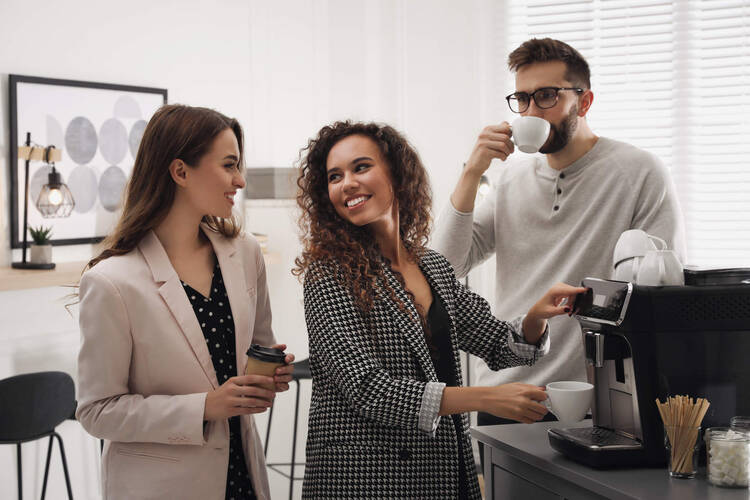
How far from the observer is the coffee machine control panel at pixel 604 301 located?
140 centimetres

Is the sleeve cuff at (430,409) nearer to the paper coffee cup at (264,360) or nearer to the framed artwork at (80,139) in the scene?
the paper coffee cup at (264,360)

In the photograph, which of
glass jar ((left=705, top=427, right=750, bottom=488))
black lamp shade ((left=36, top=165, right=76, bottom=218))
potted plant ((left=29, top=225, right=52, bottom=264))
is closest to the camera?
glass jar ((left=705, top=427, right=750, bottom=488))

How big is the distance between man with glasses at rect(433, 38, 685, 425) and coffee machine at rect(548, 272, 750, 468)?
1.94ft

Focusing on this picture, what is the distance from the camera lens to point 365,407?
1386 mm

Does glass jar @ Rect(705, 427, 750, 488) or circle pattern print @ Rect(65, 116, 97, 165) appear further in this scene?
circle pattern print @ Rect(65, 116, 97, 165)

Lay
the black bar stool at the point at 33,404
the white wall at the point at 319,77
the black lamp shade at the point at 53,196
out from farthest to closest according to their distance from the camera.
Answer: the white wall at the point at 319,77, the black lamp shade at the point at 53,196, the black bar stool at the point at 33,404

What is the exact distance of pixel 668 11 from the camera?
382cm

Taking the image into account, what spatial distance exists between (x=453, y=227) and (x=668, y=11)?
8.04ft

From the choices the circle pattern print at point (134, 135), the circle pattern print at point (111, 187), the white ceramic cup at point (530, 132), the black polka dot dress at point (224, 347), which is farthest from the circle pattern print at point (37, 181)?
the white ceramic cup at point (530, 132)

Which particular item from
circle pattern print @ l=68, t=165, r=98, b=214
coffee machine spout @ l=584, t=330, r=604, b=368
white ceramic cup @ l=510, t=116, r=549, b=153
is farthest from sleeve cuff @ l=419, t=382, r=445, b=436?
circle pattern print @ l=68, t=165, r=98, b=214

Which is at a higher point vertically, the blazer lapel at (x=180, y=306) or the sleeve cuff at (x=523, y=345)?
the blazer lapel at (x=180, y=306)

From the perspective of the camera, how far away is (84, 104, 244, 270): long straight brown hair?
1574 millimetres

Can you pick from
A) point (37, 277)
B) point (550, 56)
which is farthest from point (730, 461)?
point (37, 277)

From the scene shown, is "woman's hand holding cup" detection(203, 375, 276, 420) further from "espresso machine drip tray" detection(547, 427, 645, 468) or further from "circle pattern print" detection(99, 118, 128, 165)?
"circle pattern print" detection(99, 118, 128, 165)
